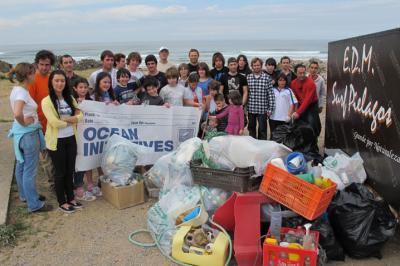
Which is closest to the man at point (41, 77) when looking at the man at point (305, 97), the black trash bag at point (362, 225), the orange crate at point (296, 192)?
the orange crate at point (296, 192)

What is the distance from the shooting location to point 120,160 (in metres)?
5.36

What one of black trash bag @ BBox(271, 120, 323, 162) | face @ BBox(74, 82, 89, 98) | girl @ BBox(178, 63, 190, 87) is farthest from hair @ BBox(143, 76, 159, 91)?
black trash bag @ BBox(271, 120, 323, 162)

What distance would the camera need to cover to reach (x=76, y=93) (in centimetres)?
566

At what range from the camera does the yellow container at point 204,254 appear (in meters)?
3.85

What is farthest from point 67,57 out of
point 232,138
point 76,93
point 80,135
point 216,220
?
point 216,220

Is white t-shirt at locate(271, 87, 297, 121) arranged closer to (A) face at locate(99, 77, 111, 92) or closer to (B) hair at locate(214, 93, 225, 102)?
(B) hair at locate(214, 93, 225, 102)

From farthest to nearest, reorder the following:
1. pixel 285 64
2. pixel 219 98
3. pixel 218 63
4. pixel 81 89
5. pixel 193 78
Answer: pixel 285 64
pixel 218 63
pixel 193 78
pixel 219 98
pixel 81 89

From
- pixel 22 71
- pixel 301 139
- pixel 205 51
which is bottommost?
pixel 301 139

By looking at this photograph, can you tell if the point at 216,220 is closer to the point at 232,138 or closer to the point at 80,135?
the point at 232,138

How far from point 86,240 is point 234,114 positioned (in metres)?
2.88

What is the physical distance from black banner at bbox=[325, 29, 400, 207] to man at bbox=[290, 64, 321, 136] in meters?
0.63

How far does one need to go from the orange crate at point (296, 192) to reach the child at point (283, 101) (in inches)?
121

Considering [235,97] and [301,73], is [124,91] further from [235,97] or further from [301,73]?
[301,73]

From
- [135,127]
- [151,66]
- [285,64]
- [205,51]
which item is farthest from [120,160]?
[205,51]
